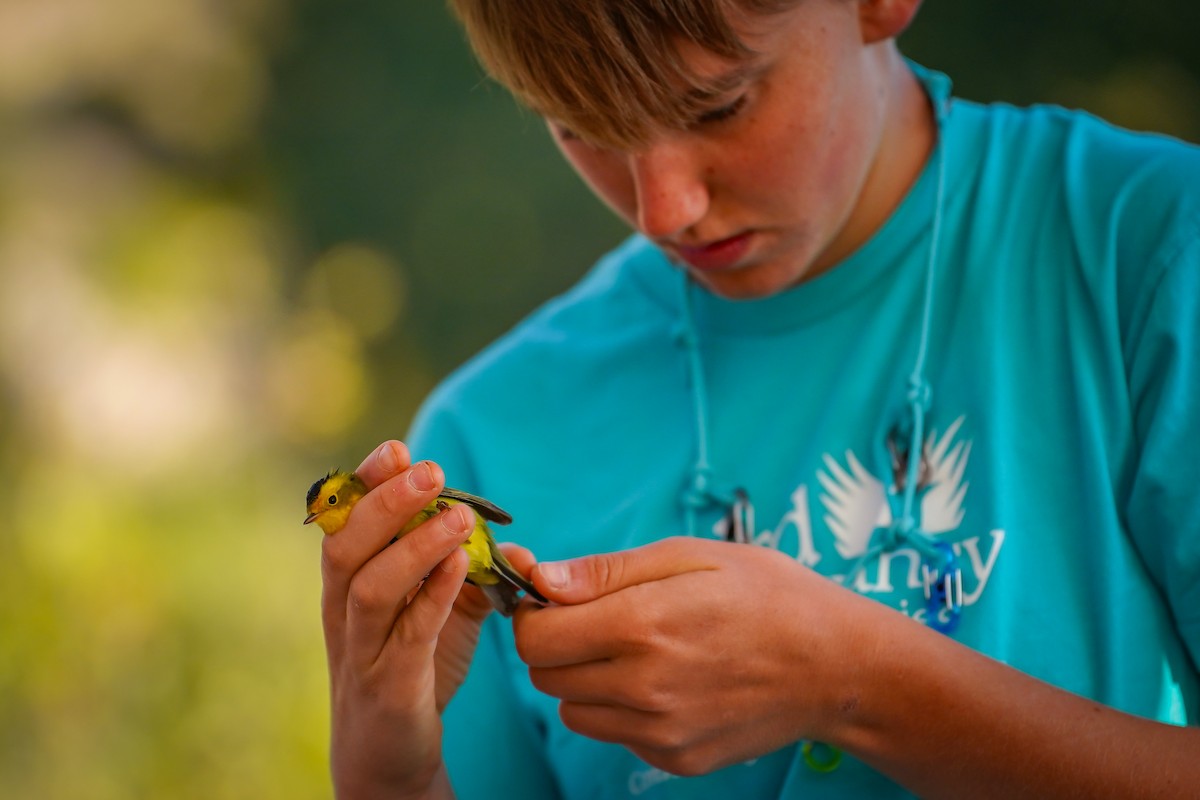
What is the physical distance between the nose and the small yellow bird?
36cm

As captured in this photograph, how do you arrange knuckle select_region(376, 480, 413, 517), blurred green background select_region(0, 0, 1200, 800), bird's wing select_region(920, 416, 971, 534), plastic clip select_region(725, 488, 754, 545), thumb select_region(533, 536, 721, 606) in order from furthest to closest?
blurred green background select_region(0, 0, 1200, 800) → plastic clip select_region(725, 488, 754, 545) → bird's wing select_region(920, 416, 971, 534) → thumb select_region(533, 536, 721, 606) → knuckle select_region(376, 480, 413, 517)

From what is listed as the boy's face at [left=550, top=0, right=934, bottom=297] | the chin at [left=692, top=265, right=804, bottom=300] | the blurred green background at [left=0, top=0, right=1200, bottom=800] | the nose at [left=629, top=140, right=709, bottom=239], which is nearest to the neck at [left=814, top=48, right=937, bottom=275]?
the boy's face at [left=550, top=0, right=934, bottom=297]

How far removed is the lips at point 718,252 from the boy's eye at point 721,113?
0.50ft

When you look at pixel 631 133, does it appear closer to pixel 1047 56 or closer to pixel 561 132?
pixel 561 132

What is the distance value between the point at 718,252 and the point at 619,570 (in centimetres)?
41

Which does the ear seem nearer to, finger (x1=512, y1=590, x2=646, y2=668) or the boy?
the boy

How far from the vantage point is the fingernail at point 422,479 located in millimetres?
986

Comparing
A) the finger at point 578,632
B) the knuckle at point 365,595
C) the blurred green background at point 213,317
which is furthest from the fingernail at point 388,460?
the blurred green background at point 213,317

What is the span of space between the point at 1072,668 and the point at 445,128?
3.23 metres

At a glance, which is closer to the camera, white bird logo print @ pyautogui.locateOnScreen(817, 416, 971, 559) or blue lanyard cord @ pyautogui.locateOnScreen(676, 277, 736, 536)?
white bird logo print @ pyautogui.locateOnScreen(817, 416, 971, 559)

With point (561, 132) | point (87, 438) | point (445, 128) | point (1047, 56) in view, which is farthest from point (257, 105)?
point (561, 132)

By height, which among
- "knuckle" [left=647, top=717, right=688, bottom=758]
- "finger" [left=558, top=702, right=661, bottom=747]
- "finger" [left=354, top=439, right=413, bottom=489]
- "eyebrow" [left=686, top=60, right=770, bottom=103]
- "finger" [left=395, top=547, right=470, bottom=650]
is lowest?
"knuckle" [left=647, top=717, right=688, bottom=758]

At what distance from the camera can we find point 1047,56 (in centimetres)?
263

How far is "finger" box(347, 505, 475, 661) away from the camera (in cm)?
100
